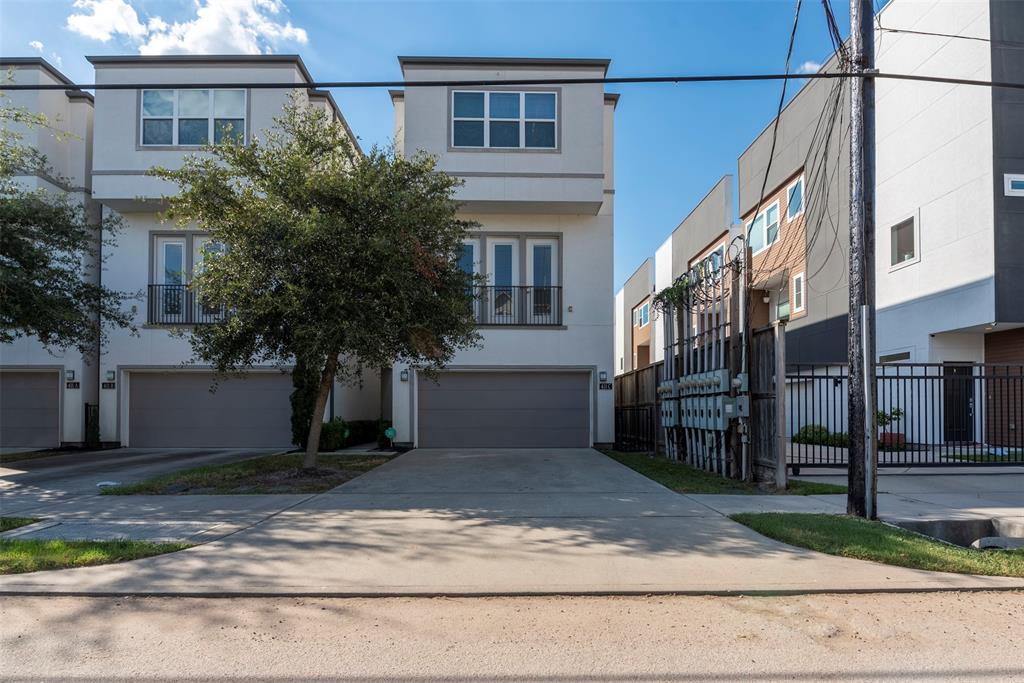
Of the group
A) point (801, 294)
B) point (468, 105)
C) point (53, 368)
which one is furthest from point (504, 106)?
point (53, 368)

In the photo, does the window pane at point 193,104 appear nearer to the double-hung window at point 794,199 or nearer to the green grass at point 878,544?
the green grass at point 878,544

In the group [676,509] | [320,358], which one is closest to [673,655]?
[676,509]

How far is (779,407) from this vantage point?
10711 millimetres

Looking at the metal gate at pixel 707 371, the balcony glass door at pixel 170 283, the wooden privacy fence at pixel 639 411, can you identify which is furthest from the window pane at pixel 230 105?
the wooden privacy fence at pixel 639 411

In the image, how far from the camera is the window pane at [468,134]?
61.1ft

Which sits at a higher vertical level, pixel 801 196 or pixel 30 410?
pixel 801 196

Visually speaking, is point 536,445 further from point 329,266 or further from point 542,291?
point 329,266

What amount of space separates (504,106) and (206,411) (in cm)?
1194

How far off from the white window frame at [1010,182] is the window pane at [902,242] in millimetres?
3185

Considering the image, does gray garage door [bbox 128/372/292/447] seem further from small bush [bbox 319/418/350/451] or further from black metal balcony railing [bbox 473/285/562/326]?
black metal balcony railing [bbox 473/285/562/326]

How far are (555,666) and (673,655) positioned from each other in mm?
793

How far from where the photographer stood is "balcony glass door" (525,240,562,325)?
19344 millimetres

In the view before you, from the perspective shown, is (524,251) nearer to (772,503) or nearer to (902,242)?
(902,242)

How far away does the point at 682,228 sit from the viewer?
122ft
